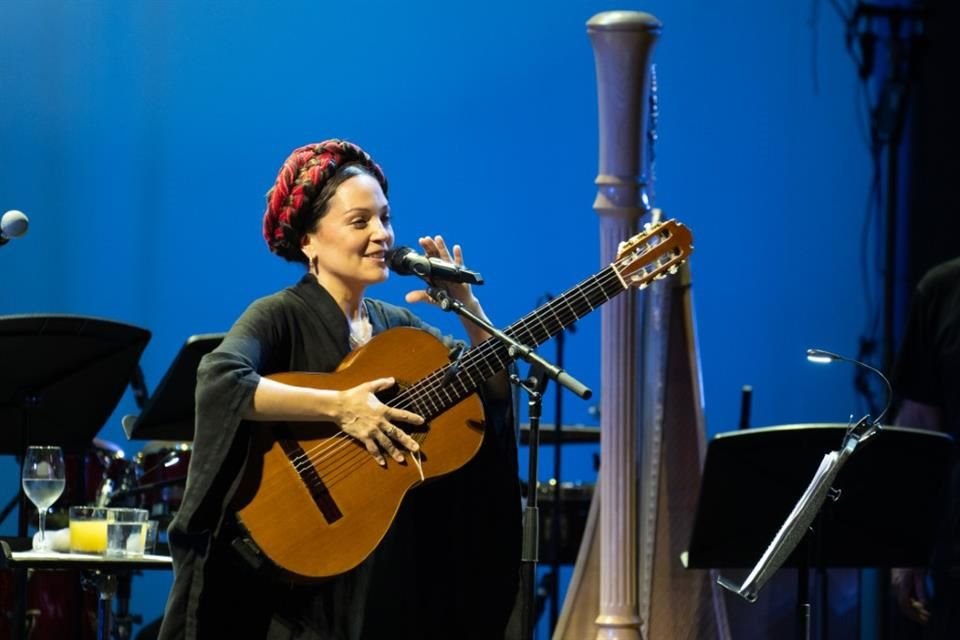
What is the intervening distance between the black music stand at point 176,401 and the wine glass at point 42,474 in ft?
1.34

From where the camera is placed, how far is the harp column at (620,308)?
12.5 ft

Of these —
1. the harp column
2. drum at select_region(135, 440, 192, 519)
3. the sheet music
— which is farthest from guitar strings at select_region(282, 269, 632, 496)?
drum at select_region(135, 440, 192, 519)

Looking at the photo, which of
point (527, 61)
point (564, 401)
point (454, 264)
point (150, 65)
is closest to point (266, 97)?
point (150, 65)

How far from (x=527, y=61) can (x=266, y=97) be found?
40.1 inches

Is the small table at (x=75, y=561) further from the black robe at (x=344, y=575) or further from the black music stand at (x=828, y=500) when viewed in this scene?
the black music stand at (x=828, y=500)

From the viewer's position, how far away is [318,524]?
3051mm

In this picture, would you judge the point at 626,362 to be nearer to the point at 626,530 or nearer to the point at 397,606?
the point at 626,530

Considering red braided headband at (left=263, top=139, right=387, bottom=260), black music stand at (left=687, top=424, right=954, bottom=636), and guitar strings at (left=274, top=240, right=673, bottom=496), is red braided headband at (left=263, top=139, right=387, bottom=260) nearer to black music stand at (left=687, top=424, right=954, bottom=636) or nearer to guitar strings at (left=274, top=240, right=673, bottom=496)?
guitar strings at (left=274, top=240, right=673, bottom=496)

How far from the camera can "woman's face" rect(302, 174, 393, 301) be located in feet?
10.4

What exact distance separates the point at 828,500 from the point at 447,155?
2.88 metres

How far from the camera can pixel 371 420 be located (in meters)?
3.01

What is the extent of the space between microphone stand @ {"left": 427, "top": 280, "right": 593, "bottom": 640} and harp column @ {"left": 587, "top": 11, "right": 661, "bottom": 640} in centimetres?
81

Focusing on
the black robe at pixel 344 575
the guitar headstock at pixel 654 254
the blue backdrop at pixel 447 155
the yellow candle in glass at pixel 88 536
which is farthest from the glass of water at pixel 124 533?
the blue backdrop at pixel 447 155

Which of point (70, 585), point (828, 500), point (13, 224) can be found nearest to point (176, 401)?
point (70, 585)
